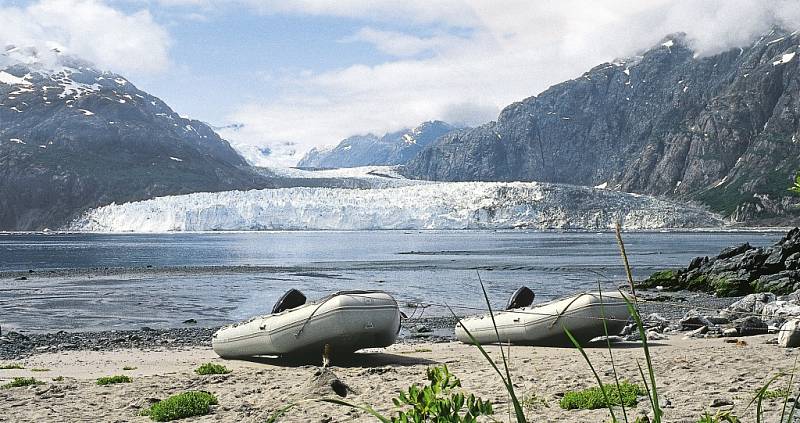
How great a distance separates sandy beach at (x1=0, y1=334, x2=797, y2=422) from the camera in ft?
38.6

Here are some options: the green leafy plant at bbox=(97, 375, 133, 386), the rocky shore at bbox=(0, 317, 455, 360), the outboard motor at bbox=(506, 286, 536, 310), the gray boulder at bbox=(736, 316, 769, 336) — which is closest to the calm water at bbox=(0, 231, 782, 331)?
the outboard motor at bbox=(506, 286, 536, 310)

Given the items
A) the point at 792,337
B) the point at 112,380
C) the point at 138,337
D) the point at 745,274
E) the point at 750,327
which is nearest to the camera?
the point at 112,380

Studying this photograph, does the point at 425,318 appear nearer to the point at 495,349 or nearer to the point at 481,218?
the point at 495,349

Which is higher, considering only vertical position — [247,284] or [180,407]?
[180,407]

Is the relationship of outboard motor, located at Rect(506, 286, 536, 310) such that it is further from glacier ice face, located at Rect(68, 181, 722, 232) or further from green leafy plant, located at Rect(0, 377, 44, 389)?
glacier ice face, located at Rect(68, 181, 722, 232)

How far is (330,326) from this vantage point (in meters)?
18.5

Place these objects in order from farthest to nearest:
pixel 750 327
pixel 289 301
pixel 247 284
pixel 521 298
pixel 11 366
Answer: pixel 247 284, pixel 750 327, pixel 521 298, pixel 289 301, pixel 11 366

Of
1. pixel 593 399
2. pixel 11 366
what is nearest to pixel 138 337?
pixel 11 366

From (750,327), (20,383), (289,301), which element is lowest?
(20,383)

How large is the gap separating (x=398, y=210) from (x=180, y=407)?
5440 inches

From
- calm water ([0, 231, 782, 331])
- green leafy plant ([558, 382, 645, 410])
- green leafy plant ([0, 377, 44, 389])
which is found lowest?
calm water ([0, 231, 782, 331])

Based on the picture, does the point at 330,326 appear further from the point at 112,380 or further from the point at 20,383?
the point at 20,383

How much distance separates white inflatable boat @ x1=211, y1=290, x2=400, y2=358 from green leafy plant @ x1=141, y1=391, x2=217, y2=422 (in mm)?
5708

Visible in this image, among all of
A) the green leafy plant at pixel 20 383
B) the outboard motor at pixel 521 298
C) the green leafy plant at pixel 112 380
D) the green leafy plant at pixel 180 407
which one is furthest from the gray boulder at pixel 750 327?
the green leafy plant at pixel 20 383
